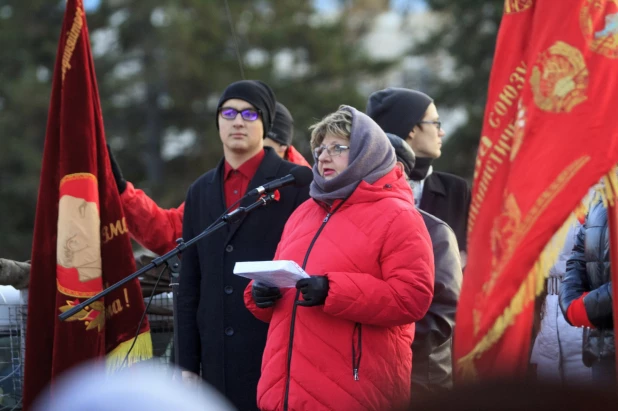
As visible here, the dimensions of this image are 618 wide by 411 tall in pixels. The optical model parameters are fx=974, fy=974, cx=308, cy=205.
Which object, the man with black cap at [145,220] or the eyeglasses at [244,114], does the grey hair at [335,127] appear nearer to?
the eyeglasses at [244,114]

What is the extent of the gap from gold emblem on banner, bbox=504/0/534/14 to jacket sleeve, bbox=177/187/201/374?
8.49 feet

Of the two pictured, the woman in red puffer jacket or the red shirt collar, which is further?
the red shirt collar

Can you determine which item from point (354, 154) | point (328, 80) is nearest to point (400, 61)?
point (328, 80)

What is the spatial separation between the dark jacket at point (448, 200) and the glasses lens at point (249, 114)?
1.03 metres

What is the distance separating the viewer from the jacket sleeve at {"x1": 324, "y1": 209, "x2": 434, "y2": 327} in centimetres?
384

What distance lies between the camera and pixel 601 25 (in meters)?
2.85

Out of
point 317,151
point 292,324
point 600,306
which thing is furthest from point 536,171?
point 317,151

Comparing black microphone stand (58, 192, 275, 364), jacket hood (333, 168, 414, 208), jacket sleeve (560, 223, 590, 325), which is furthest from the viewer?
black microphone stand (58, 192, 275, 364)

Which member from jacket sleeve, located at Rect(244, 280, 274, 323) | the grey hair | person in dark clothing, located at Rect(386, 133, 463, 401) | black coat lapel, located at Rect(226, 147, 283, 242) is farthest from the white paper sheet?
black coat lapel, located at Rect(226, 147, 283, 242)

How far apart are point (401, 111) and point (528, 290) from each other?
2.85 metres

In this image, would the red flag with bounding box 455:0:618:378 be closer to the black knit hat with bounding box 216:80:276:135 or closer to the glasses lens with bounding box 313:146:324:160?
the glasses lens with bounding box 313:146:324:160

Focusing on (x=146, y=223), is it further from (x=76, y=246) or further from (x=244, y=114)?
(x=244, y=114)

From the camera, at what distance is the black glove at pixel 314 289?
3.80 meters

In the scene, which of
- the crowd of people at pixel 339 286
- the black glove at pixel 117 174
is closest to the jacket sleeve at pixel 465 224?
the crowd of people at pixel 339 286
